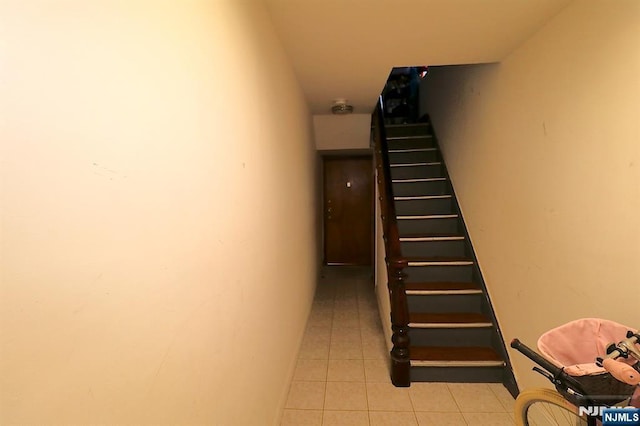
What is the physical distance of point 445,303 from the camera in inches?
99.8

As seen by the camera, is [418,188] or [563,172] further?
[418,188]

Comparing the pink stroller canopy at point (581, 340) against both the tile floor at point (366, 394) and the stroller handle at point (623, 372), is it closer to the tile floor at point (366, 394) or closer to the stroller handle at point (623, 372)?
the stroller handle at point (623, 372)

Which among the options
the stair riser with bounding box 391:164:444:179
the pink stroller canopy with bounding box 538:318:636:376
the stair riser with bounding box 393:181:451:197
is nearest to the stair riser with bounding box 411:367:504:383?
the pink stroller canopy with bounding box 538:318:636:376

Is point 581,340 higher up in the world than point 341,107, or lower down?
lower down

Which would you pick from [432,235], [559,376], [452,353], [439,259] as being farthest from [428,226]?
[559,376]

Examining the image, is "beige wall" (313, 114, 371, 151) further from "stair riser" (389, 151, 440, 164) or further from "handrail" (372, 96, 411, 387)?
"handrail" (372, 96, 411, 387)

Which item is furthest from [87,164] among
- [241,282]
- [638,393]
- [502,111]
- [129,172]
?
[502,111]

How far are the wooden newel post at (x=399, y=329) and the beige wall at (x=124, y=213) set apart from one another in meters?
1.25

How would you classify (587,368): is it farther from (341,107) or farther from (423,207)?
(341,107)

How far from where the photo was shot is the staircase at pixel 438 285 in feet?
6.98

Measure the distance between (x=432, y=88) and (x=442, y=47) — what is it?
87.1 inches

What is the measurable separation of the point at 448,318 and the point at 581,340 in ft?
4.48

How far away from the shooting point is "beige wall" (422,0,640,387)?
3.84 ft

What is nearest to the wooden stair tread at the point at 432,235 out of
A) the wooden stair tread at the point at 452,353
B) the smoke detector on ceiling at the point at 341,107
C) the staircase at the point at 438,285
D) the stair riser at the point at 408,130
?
the staircase at the point at 438,285
